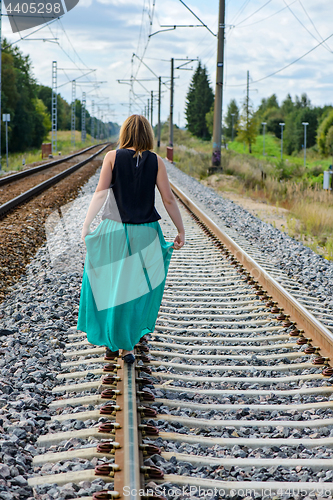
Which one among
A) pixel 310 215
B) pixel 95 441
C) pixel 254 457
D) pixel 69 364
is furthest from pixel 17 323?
pixel 310 215

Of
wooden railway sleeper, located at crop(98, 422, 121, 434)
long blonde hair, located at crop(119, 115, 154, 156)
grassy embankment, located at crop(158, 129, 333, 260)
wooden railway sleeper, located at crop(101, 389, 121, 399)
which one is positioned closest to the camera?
wooden railway sleeper, located at crop(98, 422, 121, 434)

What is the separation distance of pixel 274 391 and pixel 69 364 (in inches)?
62.1

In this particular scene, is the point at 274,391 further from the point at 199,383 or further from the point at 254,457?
the point at 254,457

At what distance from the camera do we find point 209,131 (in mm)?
104250

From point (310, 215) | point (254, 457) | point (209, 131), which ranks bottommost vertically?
point (254, 457)

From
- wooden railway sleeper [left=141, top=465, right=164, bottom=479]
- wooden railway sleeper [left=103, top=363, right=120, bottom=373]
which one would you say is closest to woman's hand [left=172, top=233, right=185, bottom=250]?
wooden railway sleeper [left=103, top=363, right=120, bottom=373]

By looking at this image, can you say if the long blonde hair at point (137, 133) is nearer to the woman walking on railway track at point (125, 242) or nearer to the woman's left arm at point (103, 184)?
the woman walking on railway track at point (125, 242)

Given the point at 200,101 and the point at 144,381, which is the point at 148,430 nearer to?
the point at 144,381

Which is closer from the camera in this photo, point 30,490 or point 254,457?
point 30,490

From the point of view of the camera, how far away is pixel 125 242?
3.60 m

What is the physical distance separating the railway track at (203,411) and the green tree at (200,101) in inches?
3897

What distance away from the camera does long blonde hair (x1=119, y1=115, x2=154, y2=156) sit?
343cm

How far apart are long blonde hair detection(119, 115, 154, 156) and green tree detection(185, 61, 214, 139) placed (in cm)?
9991

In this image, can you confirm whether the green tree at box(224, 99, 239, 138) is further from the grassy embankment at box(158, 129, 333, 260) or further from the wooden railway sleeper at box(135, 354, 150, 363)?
the wooden railway sleeper at box(135, 354, 150, 363)
